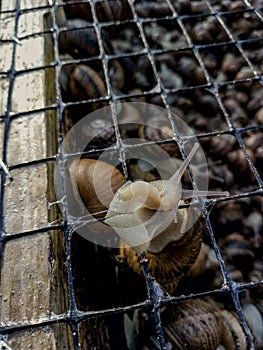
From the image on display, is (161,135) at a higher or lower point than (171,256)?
higher

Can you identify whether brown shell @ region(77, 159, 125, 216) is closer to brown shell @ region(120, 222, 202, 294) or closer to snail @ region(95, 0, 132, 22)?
brown shell @ region(120, 222, 202, 294)

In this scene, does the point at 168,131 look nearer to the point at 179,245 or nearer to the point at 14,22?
the point at 179,245

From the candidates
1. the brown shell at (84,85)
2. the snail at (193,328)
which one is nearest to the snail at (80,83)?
the brown shell at (84,85)

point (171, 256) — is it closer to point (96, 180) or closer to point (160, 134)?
point (96, 180)

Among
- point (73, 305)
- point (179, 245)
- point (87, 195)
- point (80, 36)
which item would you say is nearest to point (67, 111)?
point (80, 36)

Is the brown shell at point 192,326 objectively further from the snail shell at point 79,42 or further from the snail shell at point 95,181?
the snail shell at point 79,42

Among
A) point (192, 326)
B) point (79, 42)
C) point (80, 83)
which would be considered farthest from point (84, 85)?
point (192, 326)

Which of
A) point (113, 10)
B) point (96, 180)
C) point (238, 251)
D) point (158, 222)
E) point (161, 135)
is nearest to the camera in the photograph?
point (158, 222)
